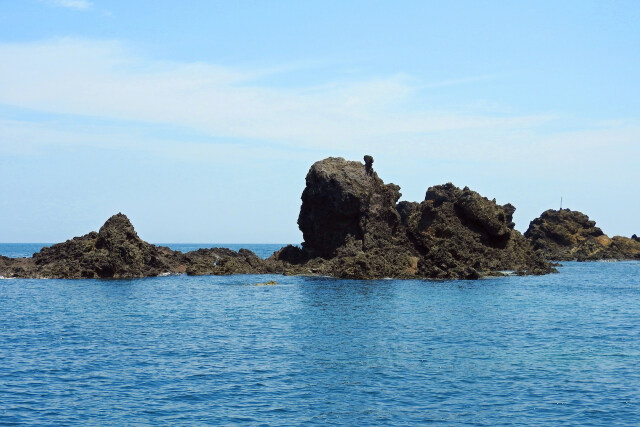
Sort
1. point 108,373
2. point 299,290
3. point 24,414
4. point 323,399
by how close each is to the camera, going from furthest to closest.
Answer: point 299,290
point 108,373
point 323,399
point 24,414

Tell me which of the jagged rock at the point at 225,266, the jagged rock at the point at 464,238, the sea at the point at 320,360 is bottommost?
the sea at the point at 320,360

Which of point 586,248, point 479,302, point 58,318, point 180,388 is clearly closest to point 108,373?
point 180,388

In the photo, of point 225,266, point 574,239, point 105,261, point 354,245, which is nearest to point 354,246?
point 354,245

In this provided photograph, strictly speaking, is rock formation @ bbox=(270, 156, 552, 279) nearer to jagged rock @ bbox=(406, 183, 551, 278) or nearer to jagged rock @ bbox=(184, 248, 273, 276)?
jagged rock @ bbox=(406, 183, 551, 278)

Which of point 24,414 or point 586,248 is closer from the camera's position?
point 24,414

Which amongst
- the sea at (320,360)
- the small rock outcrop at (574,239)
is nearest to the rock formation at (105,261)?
the sea at (320,360)

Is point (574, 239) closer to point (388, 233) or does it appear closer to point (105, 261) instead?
point (388, 233)

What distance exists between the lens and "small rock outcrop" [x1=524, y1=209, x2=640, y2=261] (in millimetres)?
151750

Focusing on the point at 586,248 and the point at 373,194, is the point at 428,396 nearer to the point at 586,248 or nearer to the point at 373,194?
the point at 373,194

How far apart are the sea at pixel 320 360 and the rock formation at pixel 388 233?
20190 mm

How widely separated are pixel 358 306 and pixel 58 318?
75.6 ft

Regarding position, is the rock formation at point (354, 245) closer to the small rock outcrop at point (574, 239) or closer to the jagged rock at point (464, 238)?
the jagged rock at point (464, 238)

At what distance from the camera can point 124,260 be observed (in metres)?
80.8

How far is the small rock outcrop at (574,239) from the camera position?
15175 cm
